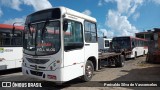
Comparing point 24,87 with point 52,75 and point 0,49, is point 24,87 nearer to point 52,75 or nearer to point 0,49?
point 52,75

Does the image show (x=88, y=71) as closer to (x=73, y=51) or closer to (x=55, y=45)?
(x=73, y=51)

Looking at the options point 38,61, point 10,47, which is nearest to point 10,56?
point 10,47

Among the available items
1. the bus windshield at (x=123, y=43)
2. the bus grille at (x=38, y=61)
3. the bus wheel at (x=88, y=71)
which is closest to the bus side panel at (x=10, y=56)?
the bus grille at (x=38, y=61)

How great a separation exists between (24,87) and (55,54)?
100 inches

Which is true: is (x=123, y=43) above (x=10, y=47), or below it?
above

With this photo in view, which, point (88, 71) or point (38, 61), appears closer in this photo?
point (38, 61)

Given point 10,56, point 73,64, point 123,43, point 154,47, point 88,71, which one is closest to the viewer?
point 73,64

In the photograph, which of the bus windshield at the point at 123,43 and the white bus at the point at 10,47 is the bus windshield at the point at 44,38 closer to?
the white bus at the point at 10,47

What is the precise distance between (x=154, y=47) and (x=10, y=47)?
11.8 m

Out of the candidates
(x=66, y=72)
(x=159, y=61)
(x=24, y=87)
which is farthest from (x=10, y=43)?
(x=159, y=61)

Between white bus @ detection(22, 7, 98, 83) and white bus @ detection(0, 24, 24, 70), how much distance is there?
13.5ft

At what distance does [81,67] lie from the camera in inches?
369

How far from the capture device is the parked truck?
16570 millimetres

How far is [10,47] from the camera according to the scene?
43.3 ft
